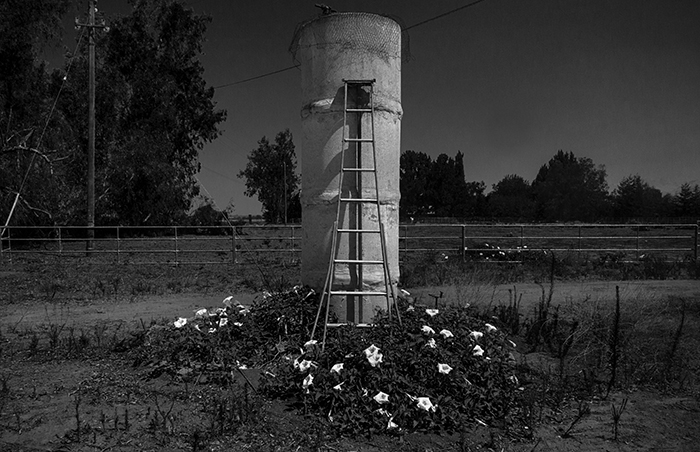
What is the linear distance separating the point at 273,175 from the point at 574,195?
154 ft

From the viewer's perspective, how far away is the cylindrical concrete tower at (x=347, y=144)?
6613 mm

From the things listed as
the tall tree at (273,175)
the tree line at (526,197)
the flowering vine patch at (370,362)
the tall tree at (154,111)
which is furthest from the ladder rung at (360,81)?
the tree line at (526,197)

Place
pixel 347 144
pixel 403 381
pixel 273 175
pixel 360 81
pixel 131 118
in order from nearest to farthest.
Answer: pixel 403 381, pixel 360 81, pixel 347 144, pixel 131 118, pixel 273 175

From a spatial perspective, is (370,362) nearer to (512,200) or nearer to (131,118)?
(131,118)

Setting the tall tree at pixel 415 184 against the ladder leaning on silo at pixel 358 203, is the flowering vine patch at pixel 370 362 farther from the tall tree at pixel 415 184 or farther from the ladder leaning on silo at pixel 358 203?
the tall tree at pixel 415 184

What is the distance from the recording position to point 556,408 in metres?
4.85

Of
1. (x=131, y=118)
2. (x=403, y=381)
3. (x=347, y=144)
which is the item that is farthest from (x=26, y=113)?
(x=403, y=381)

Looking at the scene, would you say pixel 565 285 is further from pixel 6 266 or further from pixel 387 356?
pixel 6 266

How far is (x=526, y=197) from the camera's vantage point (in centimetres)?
9738

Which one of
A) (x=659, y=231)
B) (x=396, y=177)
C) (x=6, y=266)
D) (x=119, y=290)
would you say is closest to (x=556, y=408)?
(x=396, y=177)

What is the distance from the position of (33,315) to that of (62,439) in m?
5.89

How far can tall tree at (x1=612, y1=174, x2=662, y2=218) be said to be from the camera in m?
71.1

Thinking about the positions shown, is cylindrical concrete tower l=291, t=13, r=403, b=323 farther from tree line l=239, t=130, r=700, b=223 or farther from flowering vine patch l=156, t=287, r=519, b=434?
tree line l=239, t=130, r=700, b=223

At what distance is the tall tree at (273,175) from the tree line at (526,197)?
22651 mm
